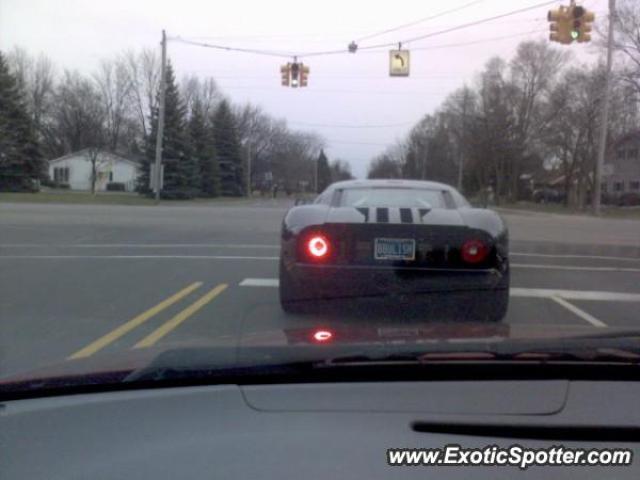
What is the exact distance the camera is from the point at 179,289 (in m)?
9.34

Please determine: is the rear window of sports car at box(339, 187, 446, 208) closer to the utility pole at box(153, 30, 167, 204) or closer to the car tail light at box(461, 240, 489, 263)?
the car tail light at box(461, 240, 489, 263)

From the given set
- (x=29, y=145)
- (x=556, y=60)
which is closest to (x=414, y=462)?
(x=29, y=145)

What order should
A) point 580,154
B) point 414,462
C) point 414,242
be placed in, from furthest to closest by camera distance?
point 580,154
point 414,242
point 414,462

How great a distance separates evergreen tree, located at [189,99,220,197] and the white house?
31.4 feet

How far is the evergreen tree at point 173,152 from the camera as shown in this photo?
5675cm

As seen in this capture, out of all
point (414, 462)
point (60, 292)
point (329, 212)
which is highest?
point (329, 212)

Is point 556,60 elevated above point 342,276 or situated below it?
above

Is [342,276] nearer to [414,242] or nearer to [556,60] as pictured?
[414,242]

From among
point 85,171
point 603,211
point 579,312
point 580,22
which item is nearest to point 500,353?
point 579,312

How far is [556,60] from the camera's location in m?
64.9

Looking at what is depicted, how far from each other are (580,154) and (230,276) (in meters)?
56.1

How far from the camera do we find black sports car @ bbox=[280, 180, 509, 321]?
246 inches

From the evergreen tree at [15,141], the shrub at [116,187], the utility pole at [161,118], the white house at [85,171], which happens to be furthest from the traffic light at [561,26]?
the shrub at [116,187]

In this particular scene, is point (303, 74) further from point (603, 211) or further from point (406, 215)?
point (603, 211)
